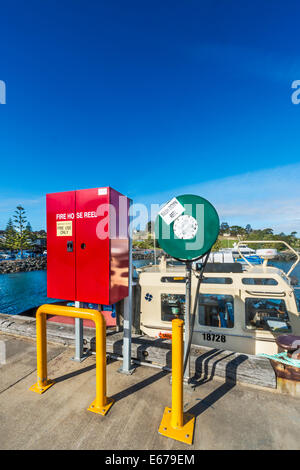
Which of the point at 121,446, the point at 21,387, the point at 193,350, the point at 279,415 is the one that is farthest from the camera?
the point at 193,350

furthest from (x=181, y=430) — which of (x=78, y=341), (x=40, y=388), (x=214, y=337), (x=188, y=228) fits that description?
(x=214, y=337)

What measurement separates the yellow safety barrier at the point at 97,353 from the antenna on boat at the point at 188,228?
1025mm

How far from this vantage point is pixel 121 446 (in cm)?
193

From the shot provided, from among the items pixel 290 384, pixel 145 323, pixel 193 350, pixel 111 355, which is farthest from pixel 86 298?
pixel 145 323

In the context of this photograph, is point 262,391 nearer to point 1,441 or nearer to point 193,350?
point 193,350

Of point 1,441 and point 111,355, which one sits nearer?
point 1,441

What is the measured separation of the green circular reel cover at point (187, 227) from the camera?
8.11ft

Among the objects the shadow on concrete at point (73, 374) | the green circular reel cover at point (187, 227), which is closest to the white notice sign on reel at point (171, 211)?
the green circular reel cover at point (187, 227)

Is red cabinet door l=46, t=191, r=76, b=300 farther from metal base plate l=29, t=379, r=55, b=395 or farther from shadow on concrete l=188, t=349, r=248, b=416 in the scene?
shadow on concrete l=188, t=349, r=248, b=416

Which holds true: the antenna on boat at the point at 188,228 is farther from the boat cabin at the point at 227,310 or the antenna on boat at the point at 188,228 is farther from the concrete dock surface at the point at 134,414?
the boat cabin at the point at 227,310

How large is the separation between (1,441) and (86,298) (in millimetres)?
1509

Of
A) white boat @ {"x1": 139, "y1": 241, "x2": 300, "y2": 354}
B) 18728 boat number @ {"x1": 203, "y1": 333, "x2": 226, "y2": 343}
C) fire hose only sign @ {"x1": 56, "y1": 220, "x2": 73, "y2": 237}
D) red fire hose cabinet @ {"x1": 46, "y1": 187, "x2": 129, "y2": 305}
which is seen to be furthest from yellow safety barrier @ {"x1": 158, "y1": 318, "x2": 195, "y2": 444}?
18728 boat number @ {"x1": 203, "y1": 333, "x2": 226, "y2": 343}

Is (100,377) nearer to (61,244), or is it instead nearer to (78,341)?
(78,341)

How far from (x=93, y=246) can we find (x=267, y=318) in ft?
16.3
